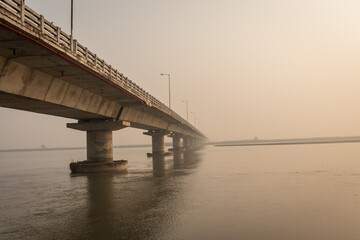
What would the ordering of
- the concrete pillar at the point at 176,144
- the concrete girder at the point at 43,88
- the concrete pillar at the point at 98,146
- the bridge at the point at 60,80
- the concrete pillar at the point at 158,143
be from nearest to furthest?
the bridge at the point at 60,80
the concrete girder at the point at 43,88
the concrete pillar at the point at 98,146
the concrete pillar at the point at 158,143
the concrete pillar at the point at 176,144

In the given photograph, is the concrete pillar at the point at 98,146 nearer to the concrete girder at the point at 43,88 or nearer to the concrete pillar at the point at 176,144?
the concrete girder at the point at 43,88

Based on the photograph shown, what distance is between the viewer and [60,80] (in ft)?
69.5

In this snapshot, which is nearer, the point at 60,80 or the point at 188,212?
the point at 188,212

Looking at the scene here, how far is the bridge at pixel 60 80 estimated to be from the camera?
13.9 m

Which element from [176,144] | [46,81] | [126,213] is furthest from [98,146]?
[176,144]

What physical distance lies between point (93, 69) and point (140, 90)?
14376 millimetres

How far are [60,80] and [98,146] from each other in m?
13.4

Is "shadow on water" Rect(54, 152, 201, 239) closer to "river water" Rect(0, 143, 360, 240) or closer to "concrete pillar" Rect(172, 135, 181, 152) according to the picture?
"river water" Rect(0, 143, 360, 240)

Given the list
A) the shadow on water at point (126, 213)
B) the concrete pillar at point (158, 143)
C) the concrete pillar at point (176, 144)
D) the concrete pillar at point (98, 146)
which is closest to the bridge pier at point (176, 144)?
the concrete pillar at point (176, 144)

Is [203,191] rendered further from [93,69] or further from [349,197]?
[93,69]

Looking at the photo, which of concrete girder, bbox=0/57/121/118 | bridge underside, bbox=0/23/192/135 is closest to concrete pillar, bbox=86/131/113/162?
bridge underside, bbox=0/23/192/135

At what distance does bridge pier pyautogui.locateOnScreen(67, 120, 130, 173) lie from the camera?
1293 inches

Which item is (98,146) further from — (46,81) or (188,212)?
(188,212)

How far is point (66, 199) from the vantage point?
1816 centimetres
